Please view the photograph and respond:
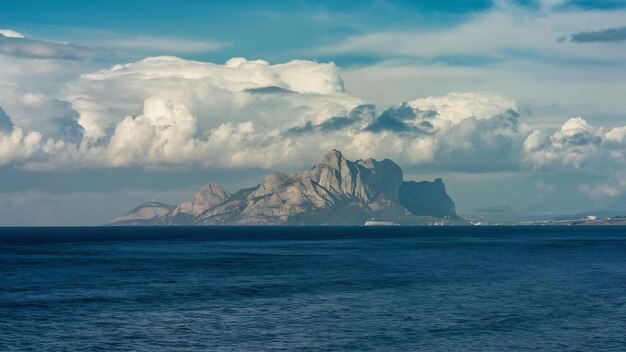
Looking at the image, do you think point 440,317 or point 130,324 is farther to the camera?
point 440,317

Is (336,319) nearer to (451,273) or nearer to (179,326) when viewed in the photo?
(179,326)

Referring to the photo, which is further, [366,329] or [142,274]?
[142,274]

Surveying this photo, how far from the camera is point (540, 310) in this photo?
108188 millimetres

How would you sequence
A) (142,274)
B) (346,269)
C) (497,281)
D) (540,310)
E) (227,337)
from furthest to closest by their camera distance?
(346,269) → (142,274) → (497,281) → (540,310) → (227,337)

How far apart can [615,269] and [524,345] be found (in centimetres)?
10996

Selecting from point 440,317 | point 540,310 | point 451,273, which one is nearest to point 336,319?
point 440,317

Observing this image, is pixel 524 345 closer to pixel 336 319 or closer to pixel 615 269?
pixel 336 319

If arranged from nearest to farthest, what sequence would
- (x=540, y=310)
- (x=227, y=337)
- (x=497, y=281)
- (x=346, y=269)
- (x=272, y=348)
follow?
(x=272, y=348)
(x=227, y=337)
(x=540, y=310)
(x=497, y=281)
(x=346, y=269)

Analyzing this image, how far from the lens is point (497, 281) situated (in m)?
150

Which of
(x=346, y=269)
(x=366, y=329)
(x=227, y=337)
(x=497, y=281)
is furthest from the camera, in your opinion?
(x=346, y=269)

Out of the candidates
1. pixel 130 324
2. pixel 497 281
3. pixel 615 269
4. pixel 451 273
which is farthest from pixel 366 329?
pixel 615 269

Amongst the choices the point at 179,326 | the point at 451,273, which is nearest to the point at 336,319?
the point at 179,326

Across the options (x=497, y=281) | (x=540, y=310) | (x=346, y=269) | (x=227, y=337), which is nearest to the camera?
(x=227, y=337)

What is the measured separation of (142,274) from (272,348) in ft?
291
